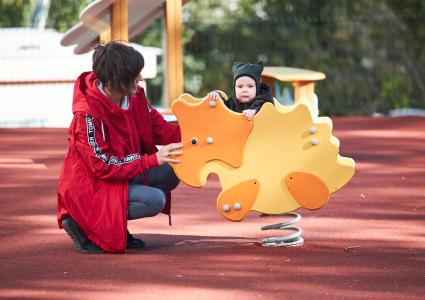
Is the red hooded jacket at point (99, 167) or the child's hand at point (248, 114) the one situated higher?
the child's hand at point (248, 114)

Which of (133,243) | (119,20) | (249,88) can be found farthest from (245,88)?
(119,20)

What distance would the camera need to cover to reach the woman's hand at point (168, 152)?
6.41 metres

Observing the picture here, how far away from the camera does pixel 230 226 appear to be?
25.0 feet

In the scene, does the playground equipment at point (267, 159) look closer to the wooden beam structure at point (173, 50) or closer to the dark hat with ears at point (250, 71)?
the dark hat with ears at point (250, 71)

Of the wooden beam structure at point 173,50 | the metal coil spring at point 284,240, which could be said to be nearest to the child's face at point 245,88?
the metal coil spring at point 284,240

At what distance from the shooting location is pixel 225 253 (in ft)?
21.4

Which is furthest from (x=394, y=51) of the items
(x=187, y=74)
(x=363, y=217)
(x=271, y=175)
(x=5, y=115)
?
(x=271, y=175)

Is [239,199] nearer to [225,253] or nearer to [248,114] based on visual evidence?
[225,253]

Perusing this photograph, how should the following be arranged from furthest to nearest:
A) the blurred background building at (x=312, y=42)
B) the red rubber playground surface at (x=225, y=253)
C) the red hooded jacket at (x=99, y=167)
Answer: the blurred background building at (x=312, y=42), the red hooded jacket at (x=99, y=167), the red rubber playground surface at (x=225, y=253)

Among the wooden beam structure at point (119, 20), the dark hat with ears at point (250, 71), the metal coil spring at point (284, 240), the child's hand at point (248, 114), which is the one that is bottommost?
the metal coil spring at point (284, 240)

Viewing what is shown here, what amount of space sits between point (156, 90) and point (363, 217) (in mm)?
12554

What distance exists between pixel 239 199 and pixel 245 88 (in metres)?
0.64

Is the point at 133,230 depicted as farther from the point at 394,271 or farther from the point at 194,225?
the point at 394,271

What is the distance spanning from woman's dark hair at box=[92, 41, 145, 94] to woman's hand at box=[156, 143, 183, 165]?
0.38 meters
